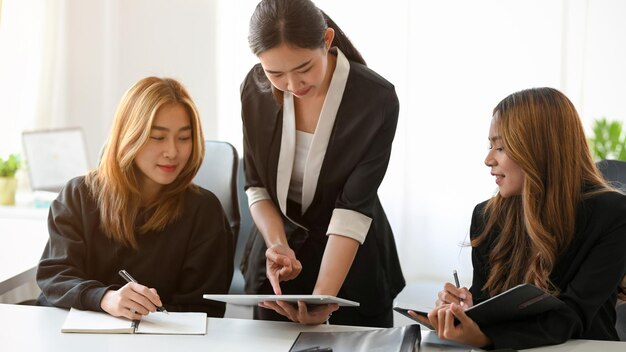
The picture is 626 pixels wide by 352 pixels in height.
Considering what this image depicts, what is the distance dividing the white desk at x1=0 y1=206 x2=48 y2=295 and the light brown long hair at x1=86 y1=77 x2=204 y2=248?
0.35 metres

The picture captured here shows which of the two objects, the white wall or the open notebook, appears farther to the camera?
the white wall

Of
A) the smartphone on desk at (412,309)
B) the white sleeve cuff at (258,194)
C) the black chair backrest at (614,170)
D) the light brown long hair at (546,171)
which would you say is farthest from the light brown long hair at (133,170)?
the black chair backrest at (614,170)

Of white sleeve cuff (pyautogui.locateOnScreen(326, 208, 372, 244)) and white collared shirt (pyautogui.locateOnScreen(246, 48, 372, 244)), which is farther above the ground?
white collared shirt (pyautogui.locateOnScreen(246, 48, 372, 244))

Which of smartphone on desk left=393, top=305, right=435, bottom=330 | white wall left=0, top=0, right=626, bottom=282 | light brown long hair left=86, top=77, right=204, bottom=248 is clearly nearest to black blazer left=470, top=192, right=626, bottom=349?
smartphone on desk left=393, top=305, right=435, bottom=330

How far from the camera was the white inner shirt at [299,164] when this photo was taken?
2.21m

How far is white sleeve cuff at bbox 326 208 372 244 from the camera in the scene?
6.93 feet

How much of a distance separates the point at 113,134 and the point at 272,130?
44 cm

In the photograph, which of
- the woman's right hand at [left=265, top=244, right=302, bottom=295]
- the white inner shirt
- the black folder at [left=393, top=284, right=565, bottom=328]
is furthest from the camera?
the white inner shirt

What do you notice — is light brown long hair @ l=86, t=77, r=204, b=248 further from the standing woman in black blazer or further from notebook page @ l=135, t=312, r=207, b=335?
notebook page @ l=135, t=312, r=207, b=335

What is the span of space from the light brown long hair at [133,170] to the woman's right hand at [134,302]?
0.99 feet

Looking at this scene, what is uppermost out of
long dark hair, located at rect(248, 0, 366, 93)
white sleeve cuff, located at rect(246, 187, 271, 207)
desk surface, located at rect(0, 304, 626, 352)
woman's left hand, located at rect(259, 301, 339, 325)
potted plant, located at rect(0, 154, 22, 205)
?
long dark hair, located at rect(248, 0, 366, 93)

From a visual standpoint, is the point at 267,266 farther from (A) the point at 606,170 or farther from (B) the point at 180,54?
(B) the point at 180,54

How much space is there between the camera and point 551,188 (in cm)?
198

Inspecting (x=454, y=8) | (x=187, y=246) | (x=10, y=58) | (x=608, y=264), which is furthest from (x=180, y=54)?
(x=608, y=264)
